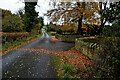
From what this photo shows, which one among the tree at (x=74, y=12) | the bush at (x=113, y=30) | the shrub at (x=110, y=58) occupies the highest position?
the tree at (x=74, y=12)

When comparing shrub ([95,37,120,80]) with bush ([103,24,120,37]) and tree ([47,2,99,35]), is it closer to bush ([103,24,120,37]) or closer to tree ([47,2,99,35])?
bush ([103,24,120,37])

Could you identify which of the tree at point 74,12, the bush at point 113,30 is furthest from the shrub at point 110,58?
the tree at point 74,12

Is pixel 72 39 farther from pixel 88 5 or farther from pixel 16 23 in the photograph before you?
pixel 16 23

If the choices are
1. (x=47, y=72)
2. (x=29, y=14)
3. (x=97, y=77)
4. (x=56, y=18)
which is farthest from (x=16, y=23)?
(x=97, y=77)

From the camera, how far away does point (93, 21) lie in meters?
14.4

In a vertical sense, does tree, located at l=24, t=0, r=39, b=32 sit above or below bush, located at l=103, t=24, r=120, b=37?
above

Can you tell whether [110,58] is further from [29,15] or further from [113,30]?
[29,15]

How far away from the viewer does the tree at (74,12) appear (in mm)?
13098

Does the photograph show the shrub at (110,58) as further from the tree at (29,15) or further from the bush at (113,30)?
the tree at (29,15)

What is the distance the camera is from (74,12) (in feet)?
44.7

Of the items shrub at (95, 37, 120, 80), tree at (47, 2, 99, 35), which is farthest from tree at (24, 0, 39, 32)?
shrub at (95, 37, 120, 80)

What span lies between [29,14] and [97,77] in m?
25.3

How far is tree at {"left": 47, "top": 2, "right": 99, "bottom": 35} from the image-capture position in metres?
13.1

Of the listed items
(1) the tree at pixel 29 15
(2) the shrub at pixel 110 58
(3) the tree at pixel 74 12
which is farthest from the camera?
(1) the tree at pixel 29 15
